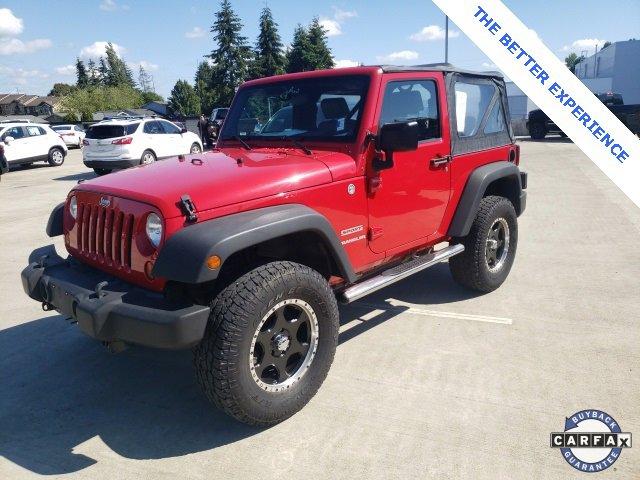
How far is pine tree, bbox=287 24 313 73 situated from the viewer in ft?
154

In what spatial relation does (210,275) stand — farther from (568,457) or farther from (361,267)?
(568,457)

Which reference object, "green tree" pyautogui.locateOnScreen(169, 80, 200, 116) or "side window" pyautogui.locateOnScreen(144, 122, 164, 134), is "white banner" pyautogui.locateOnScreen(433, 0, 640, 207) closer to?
"side window" pyautogui.locateOnScreen(144, 122, 164, 134)

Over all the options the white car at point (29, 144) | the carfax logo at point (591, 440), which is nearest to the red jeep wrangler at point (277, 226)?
the carfax logo at point (591, 440)

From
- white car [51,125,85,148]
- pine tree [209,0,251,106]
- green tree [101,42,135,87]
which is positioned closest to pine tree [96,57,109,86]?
green tree [101,42,135,87]

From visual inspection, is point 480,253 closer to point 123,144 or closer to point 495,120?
point 495,120

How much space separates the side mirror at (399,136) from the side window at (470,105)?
1.24m

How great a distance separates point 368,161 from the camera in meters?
3.48

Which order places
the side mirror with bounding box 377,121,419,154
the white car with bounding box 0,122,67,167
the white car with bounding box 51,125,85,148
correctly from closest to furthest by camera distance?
the side mirror with bounding box 377,121,419,154, the white car with bounding box 0,122,67,167, the white car with bounding box 51,125,85,148

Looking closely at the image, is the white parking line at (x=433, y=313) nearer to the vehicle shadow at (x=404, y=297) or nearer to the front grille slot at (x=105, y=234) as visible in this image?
the vehicle shadow at (x=404, y=297)

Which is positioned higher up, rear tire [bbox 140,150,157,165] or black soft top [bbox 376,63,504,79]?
black soft top [bbox 376,63,504,79]

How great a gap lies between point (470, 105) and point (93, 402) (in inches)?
151

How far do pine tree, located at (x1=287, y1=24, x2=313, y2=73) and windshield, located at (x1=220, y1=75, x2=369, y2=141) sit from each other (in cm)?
4431

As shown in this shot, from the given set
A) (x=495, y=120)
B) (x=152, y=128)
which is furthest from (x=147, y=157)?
(x=495, y=120)

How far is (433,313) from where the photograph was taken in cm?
452
